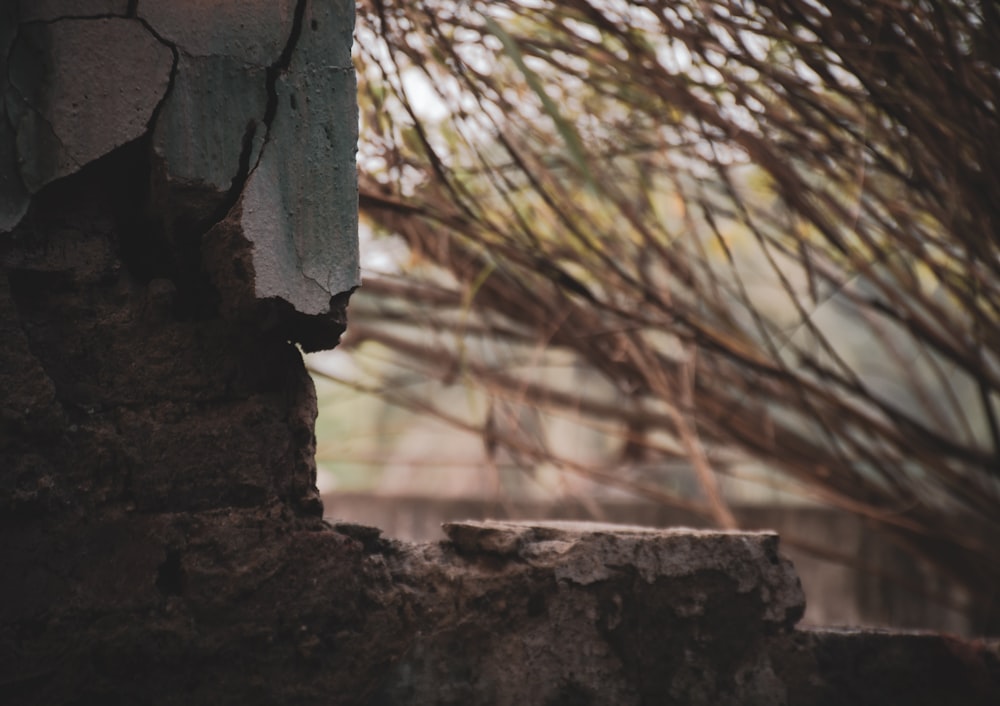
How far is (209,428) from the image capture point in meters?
1.20

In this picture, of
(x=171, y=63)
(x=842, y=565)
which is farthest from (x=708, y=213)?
(x=842, y=565)

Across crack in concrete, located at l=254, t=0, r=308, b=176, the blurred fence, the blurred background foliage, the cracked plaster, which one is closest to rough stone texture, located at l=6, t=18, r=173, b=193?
the cracked plaster

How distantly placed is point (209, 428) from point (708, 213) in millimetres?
1010

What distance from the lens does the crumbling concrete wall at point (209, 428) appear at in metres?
1.10

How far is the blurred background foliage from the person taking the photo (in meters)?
1.72

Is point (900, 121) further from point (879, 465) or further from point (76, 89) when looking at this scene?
point (76, 89)

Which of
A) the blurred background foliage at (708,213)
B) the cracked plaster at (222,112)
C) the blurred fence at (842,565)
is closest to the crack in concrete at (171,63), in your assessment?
the cracked plaster at (222,112)

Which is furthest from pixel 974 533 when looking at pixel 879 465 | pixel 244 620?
pixel 244 620

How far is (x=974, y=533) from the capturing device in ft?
10.4

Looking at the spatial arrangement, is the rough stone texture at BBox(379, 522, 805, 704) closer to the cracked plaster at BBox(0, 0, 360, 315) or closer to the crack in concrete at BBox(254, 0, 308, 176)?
the cracked plaster at BBox(0, 0, 360, 315)

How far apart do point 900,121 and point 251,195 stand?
1.16 meters

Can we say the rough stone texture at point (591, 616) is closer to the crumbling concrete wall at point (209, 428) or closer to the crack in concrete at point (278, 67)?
the crumbling concrete wall at point (209, 428)

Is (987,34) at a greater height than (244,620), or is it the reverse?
(987,34)

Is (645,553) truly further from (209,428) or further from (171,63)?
(171,63)
